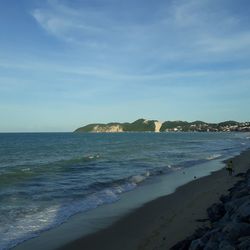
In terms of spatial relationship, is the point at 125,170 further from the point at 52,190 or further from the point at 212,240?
the point at 212,240

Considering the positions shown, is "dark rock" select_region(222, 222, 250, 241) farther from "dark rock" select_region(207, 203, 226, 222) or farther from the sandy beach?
"dark rock" select_region(207, 203, 226, 222)

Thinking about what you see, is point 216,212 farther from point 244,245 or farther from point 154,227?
point 244,245

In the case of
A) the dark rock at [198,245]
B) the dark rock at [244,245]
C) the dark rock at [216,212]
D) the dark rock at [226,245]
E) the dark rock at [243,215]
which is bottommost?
the dark rock at [216,212]

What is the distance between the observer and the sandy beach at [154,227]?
11.3 metres

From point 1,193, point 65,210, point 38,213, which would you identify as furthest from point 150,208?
point 1,193

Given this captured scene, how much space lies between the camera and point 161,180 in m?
25.5

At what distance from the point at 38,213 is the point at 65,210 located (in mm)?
1090

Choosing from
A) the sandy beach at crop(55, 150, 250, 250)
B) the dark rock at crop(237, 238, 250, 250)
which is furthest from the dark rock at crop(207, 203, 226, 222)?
the dark rock at crop(237, 238, 250, 250)

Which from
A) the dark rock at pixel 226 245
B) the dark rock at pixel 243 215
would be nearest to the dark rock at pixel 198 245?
the dark rock at pixel 226 245

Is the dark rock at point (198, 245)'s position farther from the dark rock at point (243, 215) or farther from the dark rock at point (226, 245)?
the dark rock at point (243, 215)

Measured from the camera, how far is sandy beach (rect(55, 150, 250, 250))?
37.0 feet

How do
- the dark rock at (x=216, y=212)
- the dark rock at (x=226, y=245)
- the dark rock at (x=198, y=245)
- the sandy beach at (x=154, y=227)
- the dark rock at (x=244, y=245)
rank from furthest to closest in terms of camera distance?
the dark rock at (x=216, y=212), the sandy beach at (x=154, y=227), the dark rock at (x=198, y=245), the dark rock at (x=226, y=245), the dark rock at (x=244, y=245)

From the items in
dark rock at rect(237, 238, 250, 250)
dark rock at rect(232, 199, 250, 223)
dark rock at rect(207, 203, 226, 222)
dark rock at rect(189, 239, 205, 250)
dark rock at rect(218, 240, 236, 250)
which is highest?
dark rock at rect(232, 199, 250, 223)

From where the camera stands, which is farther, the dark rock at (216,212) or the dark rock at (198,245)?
the dark rock at (216,212)
